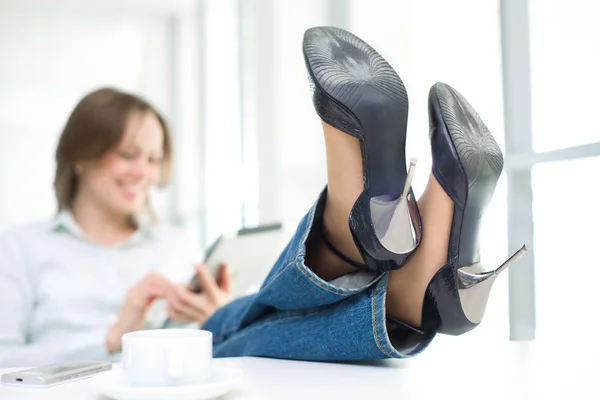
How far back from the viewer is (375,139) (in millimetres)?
627

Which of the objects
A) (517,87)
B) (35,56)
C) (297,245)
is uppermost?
(35,56)

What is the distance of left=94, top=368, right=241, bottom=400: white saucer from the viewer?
418 millimetres

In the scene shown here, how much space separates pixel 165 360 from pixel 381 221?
26cm

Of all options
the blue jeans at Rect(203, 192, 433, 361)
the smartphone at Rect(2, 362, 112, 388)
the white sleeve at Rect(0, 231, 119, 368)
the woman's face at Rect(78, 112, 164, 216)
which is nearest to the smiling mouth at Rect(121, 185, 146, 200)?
the woman's face at Rect(78, 112, 164, 216)

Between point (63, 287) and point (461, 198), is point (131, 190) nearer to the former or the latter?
point (63, 287)

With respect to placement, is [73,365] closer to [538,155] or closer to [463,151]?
[463,151]

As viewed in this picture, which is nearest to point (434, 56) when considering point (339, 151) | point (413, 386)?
point (339, 151)

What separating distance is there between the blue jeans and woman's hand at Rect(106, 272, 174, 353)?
1.42 feet

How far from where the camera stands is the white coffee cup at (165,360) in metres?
0.44

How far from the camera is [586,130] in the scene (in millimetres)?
905

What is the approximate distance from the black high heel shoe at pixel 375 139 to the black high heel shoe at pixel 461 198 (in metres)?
0.04

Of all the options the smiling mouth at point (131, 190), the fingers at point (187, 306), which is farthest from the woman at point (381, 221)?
the smiling mouth at point (131, 190)

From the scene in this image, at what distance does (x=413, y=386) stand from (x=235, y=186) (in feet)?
5.92

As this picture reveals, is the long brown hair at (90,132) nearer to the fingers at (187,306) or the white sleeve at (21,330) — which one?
the white sleeve at (21,330)
